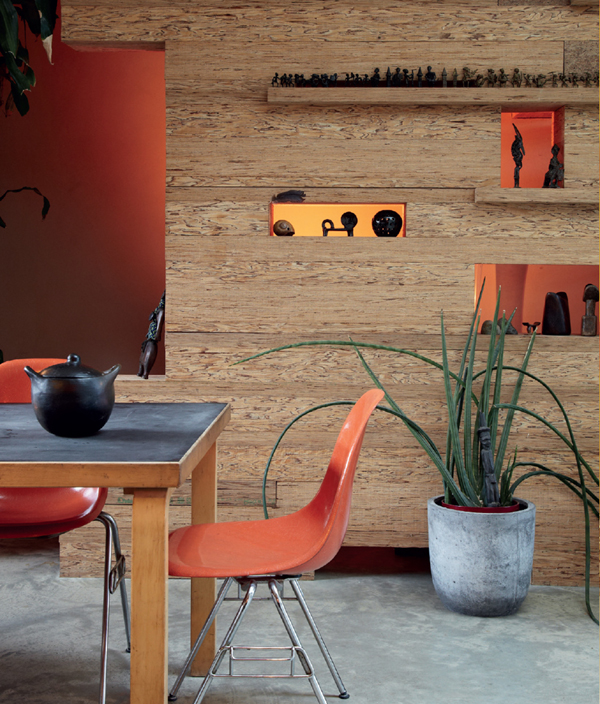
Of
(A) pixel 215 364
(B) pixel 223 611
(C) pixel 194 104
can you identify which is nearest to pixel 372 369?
(A) pixel 215 364

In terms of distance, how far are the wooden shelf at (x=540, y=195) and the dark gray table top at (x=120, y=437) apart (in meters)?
1.57

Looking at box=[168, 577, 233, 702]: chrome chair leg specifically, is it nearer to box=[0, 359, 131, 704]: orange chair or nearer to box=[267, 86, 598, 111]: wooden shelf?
box=[0, 359, 131, 704]: orange chair

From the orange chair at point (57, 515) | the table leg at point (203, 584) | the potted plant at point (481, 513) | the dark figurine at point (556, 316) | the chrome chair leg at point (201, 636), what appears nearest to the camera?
the chrome chair leg at point (201, 636)

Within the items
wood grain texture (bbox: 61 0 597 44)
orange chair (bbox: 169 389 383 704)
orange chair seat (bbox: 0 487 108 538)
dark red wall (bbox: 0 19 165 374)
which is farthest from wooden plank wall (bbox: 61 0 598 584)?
dark red wall (bbox: 0 19 165 374)

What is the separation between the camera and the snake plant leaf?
9.43 ft

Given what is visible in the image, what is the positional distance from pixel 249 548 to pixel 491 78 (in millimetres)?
2328

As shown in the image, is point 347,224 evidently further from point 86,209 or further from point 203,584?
point 86,209

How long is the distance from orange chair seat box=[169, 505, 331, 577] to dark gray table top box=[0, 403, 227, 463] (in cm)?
31

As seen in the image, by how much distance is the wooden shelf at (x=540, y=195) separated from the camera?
318cm

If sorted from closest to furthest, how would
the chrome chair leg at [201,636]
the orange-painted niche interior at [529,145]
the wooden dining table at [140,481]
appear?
the wooden dining table at [140,481]
the chrome chair leg at [201,636]
the orange-painted niche interior at [529,145]

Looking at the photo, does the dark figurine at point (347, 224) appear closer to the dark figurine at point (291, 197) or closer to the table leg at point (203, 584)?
the dark figurine at point (291, 197)

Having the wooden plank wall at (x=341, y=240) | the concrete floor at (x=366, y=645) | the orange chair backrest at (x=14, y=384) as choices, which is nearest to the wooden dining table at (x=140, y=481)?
the concrete floor at (x=366, y=645)

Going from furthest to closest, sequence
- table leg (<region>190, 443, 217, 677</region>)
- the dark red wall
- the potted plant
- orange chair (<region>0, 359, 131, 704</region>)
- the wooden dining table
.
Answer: the dark red wall
the potted plant
table leg (<region>190, 443, 217, 677</region>)
orange chair (<region>0, 359, 131, 704</region>)
the wooden dining table

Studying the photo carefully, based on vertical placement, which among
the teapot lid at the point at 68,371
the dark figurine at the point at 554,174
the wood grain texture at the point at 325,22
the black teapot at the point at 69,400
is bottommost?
the black teapot at the point at 69,400
